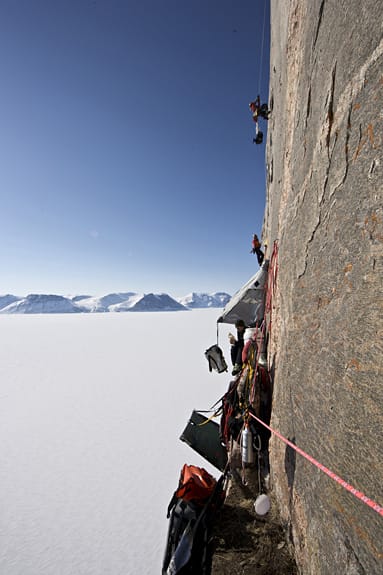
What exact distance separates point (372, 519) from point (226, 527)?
2.41m

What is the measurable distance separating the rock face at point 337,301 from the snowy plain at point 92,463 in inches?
161

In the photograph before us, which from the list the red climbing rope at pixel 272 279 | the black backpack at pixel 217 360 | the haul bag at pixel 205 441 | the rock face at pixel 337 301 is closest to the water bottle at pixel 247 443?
the rock face at pixel 337 301

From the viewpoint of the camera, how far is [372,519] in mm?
1390

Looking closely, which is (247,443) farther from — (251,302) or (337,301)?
(251,302)

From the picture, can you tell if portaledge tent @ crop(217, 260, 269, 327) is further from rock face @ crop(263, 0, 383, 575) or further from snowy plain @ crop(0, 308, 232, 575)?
snowy plain @ crop(0, 308, 232, 575)

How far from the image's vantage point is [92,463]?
7.31m

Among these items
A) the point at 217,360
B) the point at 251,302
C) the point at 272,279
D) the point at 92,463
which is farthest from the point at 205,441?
the point at 92,463

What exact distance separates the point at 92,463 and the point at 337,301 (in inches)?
331

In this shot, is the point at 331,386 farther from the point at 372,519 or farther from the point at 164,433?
the point at 164,433

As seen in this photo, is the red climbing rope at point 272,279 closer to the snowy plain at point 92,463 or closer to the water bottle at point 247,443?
the water bottle at point 247,443

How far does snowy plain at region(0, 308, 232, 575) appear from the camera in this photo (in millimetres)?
4750

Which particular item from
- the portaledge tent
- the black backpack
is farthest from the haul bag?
the portaledge tent

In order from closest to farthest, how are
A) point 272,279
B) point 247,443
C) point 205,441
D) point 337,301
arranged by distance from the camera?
point 337,301, point 247,443, point 272,279, point 205,441

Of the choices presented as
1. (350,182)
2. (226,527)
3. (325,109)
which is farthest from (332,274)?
(226,527)
